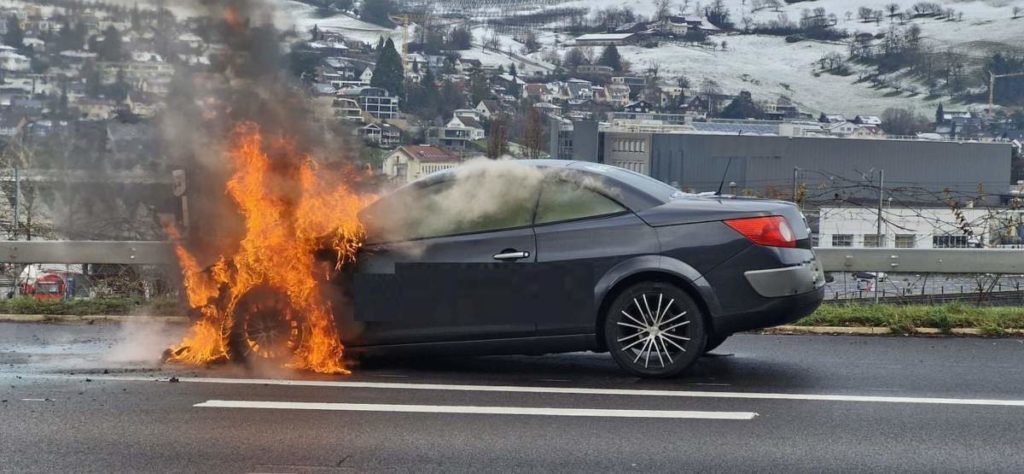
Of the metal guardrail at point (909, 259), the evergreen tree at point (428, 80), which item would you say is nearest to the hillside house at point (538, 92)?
the evergreen tree at point (428, 80)

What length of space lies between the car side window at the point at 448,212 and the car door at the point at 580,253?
0.65ft

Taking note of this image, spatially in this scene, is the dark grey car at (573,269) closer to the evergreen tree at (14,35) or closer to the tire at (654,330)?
the tire at (654,330)

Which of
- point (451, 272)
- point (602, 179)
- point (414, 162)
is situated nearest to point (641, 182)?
point (602, 179)

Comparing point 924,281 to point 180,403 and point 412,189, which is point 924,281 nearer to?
point 412,189

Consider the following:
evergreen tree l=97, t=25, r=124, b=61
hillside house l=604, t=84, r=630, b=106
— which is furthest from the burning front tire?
hillside house l=604, t=84, r=630, b=106

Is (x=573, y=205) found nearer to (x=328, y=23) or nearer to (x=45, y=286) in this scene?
(x=45, y=286)

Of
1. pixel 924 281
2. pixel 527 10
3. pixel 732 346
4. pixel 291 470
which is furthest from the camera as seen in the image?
pixel 527 10

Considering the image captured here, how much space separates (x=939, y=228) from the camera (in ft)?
43.0

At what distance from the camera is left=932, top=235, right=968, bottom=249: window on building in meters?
13.0

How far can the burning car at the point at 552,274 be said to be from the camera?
799cm

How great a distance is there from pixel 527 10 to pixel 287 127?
363 ft

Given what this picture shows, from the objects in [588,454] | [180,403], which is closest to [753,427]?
[588,454]

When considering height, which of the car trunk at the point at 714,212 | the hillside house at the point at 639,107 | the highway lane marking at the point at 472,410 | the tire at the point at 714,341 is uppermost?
the car trunk at the point at 714,212

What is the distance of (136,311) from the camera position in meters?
11.6
